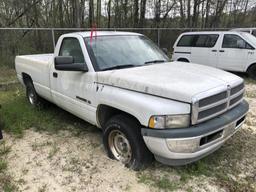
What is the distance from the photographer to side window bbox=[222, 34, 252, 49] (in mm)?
8883

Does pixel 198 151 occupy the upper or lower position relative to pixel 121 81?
lower

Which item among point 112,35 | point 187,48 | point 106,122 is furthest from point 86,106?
point 187,48

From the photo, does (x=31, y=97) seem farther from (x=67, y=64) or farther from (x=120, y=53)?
(x=120, y=53)

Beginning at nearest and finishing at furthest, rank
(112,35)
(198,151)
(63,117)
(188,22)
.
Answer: (198,151) < (112,35) < (63,117) < (188,22)

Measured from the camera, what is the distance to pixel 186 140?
2.66m

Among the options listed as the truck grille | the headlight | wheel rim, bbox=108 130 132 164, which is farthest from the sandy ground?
the truck grille

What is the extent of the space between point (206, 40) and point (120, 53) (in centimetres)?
687

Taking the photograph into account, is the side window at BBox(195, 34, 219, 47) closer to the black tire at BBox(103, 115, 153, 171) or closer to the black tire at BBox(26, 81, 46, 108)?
the black tire at BBox(26, 81, 46, 108)

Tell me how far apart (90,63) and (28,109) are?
9.43 ft

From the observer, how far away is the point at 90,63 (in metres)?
3.66

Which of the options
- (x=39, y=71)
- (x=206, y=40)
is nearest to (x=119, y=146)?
(x=39, y=71)

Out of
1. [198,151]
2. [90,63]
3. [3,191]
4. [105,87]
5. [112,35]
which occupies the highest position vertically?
[112,35]

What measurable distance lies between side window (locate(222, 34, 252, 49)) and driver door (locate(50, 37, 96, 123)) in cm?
684

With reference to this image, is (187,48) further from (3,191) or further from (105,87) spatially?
(3,191)
